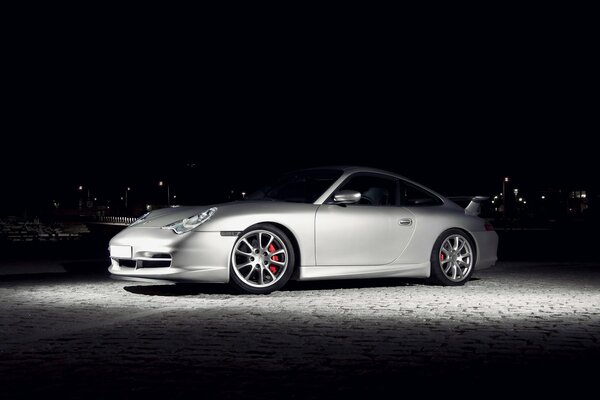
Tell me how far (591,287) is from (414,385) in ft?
23.8

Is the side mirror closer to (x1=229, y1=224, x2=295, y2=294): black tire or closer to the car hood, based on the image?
the car hood

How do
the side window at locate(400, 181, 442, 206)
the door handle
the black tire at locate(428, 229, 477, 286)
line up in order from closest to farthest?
1. the door handle
2. the black tire at locate(428, 229, 477, 286)
3. the side window at locate(400, 181, 442, 206)

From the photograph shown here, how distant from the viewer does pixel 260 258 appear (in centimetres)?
1052

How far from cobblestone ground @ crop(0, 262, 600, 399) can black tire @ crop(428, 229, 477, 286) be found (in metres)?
0.41

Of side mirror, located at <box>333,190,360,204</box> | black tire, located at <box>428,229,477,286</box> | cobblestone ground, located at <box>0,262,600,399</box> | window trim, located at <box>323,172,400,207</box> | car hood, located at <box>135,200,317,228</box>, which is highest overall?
window trim, located at <box>323,172,400,207</box>

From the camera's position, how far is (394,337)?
24.0ft

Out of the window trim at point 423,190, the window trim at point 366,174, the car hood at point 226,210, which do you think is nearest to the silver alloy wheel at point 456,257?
the window trim at point 423,190

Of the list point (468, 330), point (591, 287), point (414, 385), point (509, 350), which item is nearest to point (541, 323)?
point (468, 330)

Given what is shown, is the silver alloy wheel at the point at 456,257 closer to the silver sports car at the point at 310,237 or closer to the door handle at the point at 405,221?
the silver sports car at the point at 310,237

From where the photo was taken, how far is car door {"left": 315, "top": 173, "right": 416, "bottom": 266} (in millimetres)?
10914

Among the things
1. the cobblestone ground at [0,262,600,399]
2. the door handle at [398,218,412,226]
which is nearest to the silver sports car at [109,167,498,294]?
the door handle at [398,218,412,226]

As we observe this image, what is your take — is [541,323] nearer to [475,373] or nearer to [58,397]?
[475,373]

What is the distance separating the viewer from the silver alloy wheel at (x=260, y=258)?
1046 centimetres

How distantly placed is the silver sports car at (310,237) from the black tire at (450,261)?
0.04 ft
